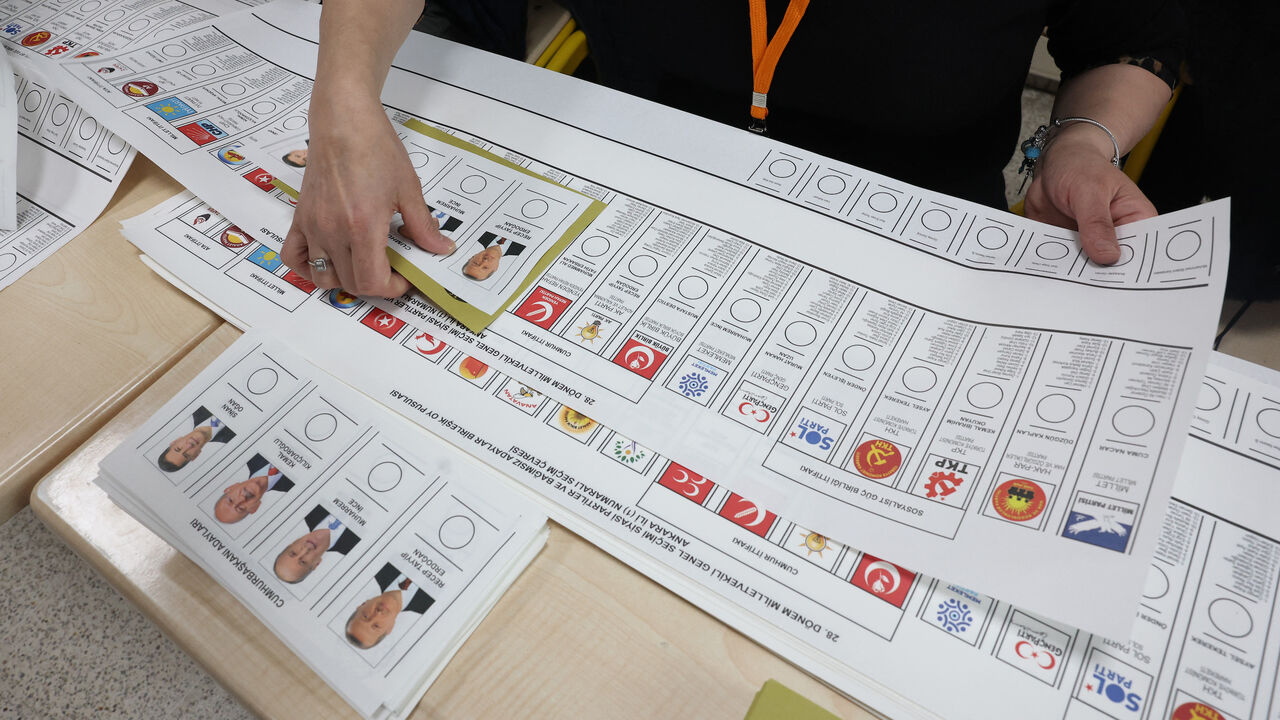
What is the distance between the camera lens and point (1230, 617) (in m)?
0.34

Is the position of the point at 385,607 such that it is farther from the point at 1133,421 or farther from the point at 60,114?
the point at 60,114

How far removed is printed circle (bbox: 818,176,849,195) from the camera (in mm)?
562

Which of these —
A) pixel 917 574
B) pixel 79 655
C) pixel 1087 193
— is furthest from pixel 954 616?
pixel 79 655

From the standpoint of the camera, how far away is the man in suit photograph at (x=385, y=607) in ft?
1.16

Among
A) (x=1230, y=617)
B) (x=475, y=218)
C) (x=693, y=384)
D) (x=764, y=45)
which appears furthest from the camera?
(x=764, y=45)

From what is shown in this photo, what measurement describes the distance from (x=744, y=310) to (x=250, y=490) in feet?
1.12

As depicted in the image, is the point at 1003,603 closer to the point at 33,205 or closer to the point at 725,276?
the point at 725,276

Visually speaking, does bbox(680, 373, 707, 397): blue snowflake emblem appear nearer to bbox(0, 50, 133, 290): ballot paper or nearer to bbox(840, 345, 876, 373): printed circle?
bbox(840, 345, 876, 373): printed circle

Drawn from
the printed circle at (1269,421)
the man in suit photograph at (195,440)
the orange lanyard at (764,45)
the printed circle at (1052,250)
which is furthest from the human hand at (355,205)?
the printed circle at (1269,421)

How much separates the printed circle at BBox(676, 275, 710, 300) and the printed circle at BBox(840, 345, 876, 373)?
0.36 feet

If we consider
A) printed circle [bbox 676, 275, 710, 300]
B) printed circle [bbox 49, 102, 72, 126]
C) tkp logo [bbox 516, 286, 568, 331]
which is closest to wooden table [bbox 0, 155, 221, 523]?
printed circle [bbox 49, 102, 72, 126]

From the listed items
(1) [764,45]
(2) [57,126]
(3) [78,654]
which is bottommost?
(3) [78,654]

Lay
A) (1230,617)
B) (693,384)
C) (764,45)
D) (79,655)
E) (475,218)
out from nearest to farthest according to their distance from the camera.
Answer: (1230,617) → (693,384) → (475,218) → (764,45) → (79,655)

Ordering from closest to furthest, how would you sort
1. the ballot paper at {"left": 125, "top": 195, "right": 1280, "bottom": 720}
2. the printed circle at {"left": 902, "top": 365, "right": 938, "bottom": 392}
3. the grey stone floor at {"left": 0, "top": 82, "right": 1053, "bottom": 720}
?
the ballot paper at {"left": 125, "top": 195, "right": 1280, "bottom": 720}, the printed circle at {"left": 902, "top": 365, "right": 938, "bottom": 392}, the grey stone floor at {"left": 0, "top": 82, "right": 1053, "bottom": 720}
